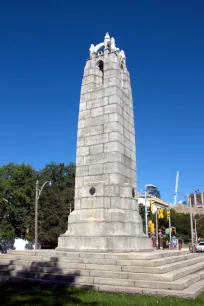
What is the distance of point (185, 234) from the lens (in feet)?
265

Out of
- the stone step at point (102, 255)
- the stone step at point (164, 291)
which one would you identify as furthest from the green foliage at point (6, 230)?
the stone step at point (164, 291)

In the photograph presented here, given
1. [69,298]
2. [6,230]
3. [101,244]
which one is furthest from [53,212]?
[69,298]

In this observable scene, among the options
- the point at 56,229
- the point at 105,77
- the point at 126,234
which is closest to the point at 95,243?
the point at 126,234

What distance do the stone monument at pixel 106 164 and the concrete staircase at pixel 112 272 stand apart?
155cm

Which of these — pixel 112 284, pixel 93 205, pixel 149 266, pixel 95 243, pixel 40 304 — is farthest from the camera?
pixel 93 205

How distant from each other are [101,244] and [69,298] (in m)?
4.73

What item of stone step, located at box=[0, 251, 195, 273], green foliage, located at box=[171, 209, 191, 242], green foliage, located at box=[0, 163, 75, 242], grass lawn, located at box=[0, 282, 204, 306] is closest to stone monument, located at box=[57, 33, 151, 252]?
stone step, located at box=[0, 251, 195, 273]

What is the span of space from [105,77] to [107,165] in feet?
16.4

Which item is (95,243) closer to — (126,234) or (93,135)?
(126,234)

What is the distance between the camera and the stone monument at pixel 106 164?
13.4m

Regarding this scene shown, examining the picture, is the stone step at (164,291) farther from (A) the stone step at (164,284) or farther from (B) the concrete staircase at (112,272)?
(A) the stone step at (164,284)

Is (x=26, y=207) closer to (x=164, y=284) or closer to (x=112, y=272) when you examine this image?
(x=112, y=272)

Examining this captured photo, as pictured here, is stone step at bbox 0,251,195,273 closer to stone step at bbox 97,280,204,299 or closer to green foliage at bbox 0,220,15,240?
stone step at bbox 97,280,204,299

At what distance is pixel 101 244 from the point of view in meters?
12.8
